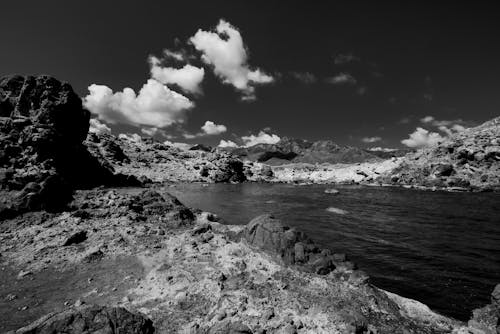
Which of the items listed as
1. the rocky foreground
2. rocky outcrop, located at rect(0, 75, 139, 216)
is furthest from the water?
rocky outcrop, located at rect(0, 75, 139, 216)

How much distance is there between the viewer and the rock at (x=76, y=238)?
1734 centimetres

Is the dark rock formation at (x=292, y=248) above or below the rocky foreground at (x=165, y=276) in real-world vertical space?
above

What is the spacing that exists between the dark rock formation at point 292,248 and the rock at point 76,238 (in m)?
10.9

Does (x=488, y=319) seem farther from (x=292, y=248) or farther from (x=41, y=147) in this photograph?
(x=41, y=147)

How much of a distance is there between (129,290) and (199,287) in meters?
3.19

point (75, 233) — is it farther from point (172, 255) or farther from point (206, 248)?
point (206, 248)

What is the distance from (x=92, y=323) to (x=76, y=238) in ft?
36.5

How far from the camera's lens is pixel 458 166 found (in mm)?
77062

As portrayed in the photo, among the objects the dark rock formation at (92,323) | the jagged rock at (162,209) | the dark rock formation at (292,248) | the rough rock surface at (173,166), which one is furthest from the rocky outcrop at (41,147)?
the rough rock surface at (173,166)

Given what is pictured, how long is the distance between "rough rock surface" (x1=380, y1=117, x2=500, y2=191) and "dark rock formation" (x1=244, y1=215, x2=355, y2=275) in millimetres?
68131

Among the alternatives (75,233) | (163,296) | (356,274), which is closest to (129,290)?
(163,296)

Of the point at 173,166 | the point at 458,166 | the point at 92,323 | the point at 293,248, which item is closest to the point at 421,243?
the point at 293,248

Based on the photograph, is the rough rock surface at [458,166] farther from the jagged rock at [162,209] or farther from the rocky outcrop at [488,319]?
the jagged rock at [162,209]

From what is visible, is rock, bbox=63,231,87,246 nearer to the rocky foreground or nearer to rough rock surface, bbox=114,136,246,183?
the rocky foreground
